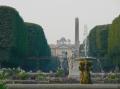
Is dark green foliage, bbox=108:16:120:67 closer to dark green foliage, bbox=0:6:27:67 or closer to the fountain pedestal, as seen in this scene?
dark green foliage, bbox=0:6:27:67

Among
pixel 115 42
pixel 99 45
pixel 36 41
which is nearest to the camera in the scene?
pixel 115 42

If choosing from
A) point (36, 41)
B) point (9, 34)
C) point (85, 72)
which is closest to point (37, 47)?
point (36, 41)

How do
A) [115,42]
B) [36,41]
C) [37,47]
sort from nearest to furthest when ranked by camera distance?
[115,42], [36,41], [37,47]

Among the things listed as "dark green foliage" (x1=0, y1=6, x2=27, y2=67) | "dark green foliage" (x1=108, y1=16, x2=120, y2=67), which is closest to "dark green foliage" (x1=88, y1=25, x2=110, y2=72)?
"dark green foliage" (x1=108, y1=16, x2=120, y2=67)

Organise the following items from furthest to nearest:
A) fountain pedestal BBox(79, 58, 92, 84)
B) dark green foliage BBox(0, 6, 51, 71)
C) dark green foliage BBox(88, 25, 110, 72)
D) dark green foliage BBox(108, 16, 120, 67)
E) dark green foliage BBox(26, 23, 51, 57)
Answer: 1. dark green foliage BBox(26, 23, 51, 57)
2. dark green foliage BBox(88, 25, 110, 72)
3. dark green foliage BBox(108, 16, 120, 67)
4. dark green foliage BBox(0, 6, 51, 71)
5. fountain pedestal BBox(79, 58, 92, 84)

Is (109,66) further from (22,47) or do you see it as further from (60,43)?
(60,43)

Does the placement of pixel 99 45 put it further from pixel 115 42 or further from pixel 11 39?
pixel 11 39

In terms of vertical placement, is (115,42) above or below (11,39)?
below

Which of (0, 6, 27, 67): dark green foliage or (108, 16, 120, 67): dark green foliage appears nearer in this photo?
(0, 6, 27, 67): dark green foliage

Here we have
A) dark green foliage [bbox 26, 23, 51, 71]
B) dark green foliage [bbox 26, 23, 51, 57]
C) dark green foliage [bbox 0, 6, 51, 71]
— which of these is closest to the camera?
dark green foliage [bbox 0, 6, 51, 71]

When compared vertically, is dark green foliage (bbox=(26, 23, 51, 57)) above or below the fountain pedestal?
above

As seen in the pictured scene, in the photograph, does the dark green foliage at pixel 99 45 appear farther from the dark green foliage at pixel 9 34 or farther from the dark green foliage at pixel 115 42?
the dark green foliage at pixel 9 34

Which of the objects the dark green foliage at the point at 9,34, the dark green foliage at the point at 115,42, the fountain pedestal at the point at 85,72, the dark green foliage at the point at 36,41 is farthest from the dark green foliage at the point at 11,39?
the fountain pedestal at the point at 85,72

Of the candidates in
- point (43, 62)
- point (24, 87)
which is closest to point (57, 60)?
point (43, 62)
